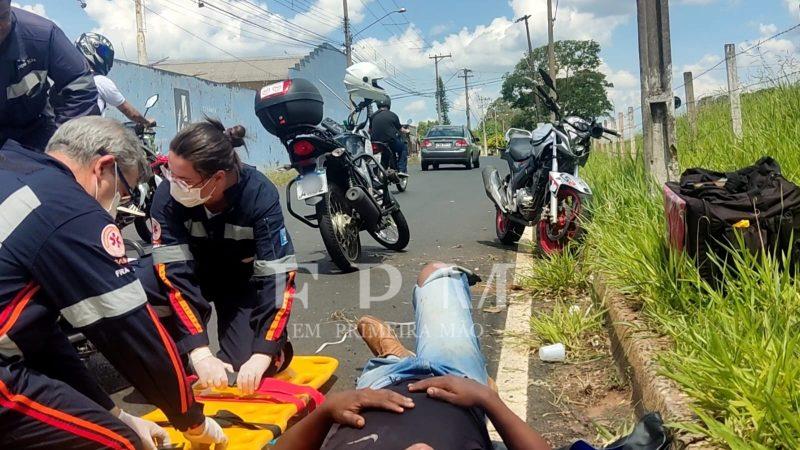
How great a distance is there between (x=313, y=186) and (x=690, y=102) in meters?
5.58

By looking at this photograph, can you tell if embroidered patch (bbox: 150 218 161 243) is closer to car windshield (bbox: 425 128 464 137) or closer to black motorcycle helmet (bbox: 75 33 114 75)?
black motorcycle helmet (bbox: 75 33 114 75)

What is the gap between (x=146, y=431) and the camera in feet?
8.09

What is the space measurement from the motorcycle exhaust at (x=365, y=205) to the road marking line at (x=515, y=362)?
134 cm

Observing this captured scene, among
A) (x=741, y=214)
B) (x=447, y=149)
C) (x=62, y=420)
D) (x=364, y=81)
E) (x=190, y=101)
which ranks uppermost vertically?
(x=190, y=101)

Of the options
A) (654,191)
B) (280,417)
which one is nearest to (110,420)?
(280,417)

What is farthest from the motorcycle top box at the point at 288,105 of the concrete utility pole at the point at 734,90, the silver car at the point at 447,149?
the silver car at the point at 447,149

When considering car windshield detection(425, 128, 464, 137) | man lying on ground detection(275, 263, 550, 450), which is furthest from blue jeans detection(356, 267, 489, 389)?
car windshield detection(425, 128, 464, 137)

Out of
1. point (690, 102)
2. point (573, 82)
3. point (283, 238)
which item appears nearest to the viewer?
point (283, 238)

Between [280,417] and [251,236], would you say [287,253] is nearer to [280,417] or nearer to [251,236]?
[251,236]

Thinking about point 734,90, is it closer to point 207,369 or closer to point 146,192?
point 146,192

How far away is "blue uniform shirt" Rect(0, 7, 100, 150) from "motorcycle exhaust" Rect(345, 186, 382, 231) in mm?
2589

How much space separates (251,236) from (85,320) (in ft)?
5.31

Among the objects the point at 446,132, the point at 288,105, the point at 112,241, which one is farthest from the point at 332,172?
the point at 446,132

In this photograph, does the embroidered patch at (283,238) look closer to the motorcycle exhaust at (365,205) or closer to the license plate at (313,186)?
the license plate at (313,186)
